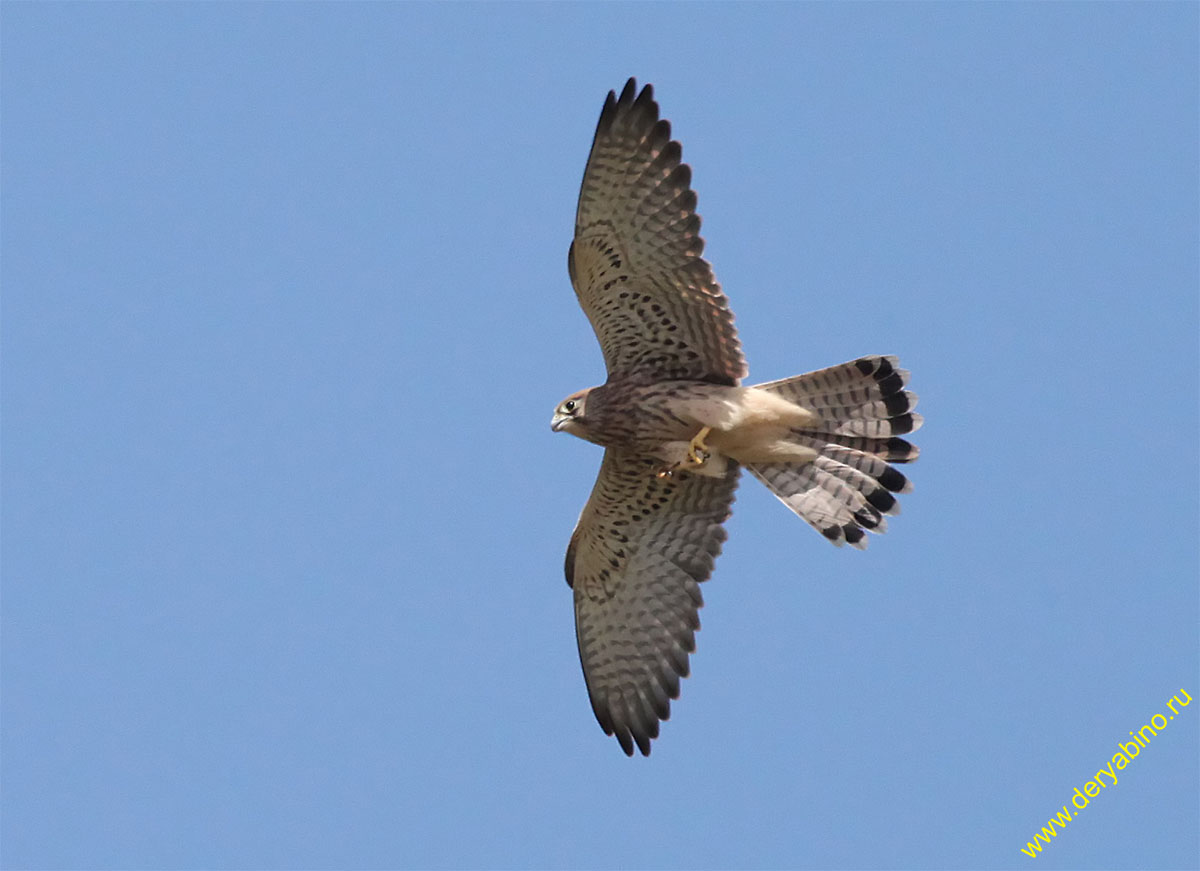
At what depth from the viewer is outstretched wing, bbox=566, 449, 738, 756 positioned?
26.9 feet

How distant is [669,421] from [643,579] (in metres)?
1.12

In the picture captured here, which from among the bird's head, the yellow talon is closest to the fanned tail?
the yellow talon

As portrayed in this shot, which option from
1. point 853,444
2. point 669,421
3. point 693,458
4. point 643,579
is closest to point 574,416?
point 669,421

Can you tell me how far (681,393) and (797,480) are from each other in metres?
0.79

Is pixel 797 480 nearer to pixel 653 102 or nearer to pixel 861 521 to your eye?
pixel 861 521

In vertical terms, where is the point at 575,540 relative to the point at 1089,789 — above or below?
above

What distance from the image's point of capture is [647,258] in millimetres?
7484

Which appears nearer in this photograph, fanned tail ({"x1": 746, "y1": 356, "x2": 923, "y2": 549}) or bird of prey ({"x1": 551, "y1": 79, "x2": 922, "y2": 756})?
bird of prey ({"x1": 551, "y1": 79, "x2": 922, "y2": 756})

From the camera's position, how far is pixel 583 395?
25.8 feet

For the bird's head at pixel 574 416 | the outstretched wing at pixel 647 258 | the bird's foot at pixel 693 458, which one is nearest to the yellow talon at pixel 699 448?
the bird's foot at pixel 693 458

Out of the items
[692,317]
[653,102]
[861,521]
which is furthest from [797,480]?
[653,102]

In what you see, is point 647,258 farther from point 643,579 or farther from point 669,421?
point 643,579

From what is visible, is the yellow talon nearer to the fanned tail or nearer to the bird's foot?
the bird's foot

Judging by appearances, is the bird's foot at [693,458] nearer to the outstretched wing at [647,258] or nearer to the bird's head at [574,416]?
the outstretched wing at [647,258]
